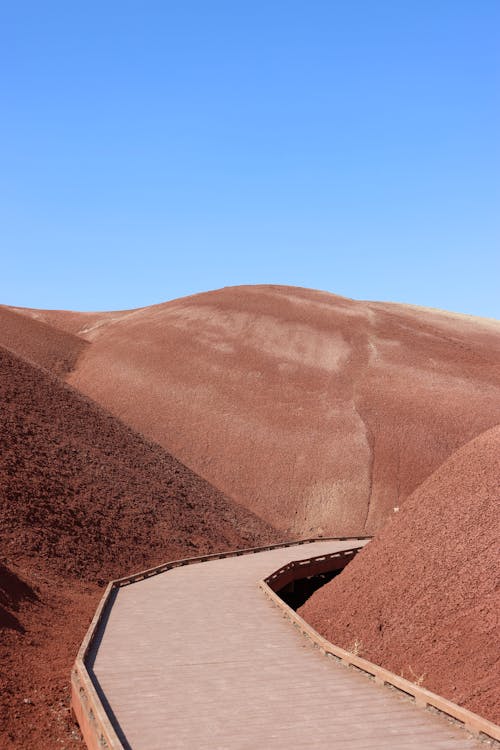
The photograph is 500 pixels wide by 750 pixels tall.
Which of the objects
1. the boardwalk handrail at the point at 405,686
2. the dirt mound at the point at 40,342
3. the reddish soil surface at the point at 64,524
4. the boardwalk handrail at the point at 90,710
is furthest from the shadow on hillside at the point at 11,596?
the dirt mound at the point at 40,342

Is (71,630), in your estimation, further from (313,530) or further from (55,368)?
(55,368)

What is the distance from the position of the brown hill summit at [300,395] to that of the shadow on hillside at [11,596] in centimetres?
2841

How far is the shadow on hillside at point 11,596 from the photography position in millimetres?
17156

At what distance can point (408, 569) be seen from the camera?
52.4 ft

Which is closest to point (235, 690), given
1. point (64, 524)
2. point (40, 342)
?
point (64, 524)

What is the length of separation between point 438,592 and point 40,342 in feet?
197

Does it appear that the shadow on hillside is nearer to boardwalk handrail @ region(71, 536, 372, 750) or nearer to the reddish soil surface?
the reddish soil surface

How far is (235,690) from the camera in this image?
11.9 m

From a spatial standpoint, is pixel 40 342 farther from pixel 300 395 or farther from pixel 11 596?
pixel 11 596

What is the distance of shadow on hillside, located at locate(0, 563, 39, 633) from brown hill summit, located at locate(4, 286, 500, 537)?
28406 millimetres

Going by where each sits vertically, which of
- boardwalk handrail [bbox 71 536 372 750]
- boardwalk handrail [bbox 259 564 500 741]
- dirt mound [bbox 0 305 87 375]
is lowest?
boardwalk handrail [bbox 71 536 372 750]

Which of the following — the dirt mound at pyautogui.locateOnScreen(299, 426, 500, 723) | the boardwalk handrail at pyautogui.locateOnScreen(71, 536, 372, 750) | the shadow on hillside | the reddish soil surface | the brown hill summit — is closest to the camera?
the boardwalk handrail at pyautogui.locateOnScreen(71, 536, 372, 750)

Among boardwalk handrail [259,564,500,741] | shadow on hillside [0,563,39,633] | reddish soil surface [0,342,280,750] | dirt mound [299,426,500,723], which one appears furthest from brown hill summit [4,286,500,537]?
boardwalk handrail [259,564,500,741]

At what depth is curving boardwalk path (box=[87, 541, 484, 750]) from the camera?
32.2ft
